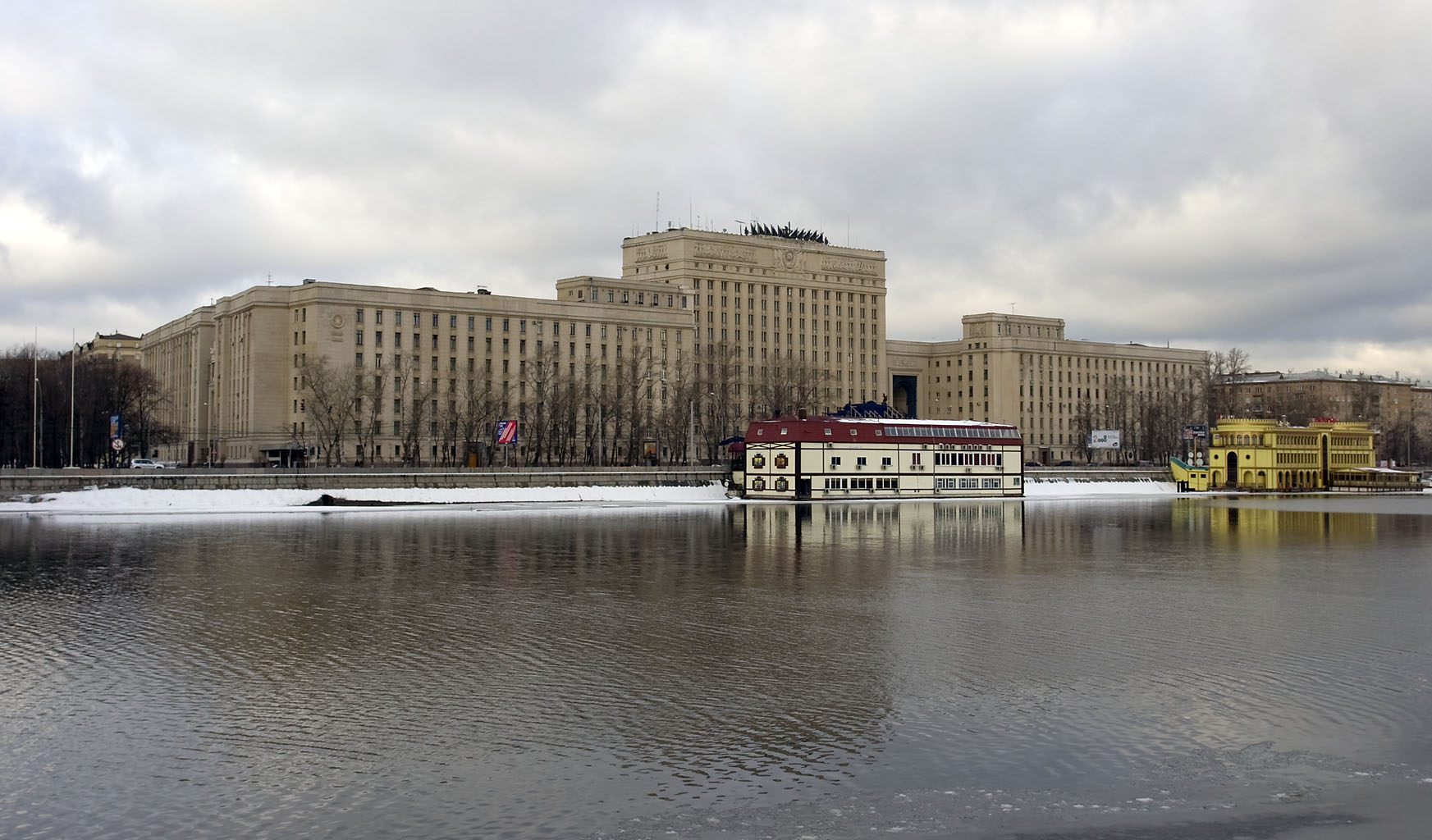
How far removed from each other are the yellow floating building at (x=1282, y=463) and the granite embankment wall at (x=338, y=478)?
2673 inches

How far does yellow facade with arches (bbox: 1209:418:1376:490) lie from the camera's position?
Answer: 163 m

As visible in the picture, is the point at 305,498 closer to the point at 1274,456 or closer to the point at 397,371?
the point at 397,371

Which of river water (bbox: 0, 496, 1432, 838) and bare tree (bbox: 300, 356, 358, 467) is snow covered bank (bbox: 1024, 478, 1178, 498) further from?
river water (bbox: 0, 496, 1432, 838)

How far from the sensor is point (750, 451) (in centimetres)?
12362

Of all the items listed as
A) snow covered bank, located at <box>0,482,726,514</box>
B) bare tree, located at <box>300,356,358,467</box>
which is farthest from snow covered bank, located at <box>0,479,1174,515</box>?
bare tree, located at <box>300,356,358,467</box>

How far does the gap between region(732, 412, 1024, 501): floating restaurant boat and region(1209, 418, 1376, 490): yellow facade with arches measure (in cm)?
4082

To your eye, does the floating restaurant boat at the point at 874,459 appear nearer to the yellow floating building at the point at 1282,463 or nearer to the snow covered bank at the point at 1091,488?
the snow covered bank at the point at 1091,488

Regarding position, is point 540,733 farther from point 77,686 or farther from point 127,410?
point 127,410

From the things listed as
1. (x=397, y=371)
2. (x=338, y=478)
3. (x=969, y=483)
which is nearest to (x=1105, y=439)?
(x=969, y=483)

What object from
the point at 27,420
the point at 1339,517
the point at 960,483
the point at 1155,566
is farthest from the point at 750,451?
the point at 27,420

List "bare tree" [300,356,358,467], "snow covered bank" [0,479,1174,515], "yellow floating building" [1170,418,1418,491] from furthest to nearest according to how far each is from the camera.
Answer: "yellow floating building" [1170,418,1418,491] < "bare tree" [300,356,358,467] < "snow covered bank" [0,479,1174,515]

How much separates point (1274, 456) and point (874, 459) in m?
65.0

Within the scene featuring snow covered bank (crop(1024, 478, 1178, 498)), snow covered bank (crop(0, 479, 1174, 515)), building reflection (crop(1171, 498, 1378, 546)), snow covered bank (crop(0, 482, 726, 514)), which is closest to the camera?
building reflection (crop(1171, 498, 1378, 546))

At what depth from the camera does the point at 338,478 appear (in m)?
109
